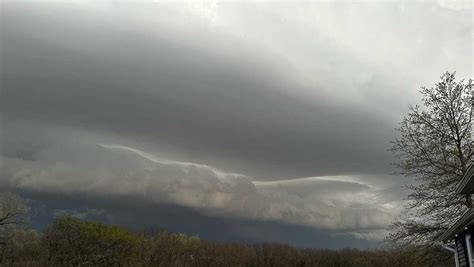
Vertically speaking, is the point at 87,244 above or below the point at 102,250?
above

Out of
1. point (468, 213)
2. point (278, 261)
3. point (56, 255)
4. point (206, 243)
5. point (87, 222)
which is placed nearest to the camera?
point (468, 213)

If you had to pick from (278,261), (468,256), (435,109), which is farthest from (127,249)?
(468,256)

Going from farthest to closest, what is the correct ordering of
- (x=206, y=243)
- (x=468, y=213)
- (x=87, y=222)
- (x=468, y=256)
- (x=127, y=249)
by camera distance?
(x=206, y=243) < (x=127, y=249) < (x=87, y=222) < (x=468, y=256) < (x=468, y=213)

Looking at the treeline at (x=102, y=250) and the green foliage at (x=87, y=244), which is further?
the green foliage at (x=87, y=244)

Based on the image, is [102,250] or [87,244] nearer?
[87,244]

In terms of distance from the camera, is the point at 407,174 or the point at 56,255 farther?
the point at 56,255

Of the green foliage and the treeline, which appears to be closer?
the treeline

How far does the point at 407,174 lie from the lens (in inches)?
1231

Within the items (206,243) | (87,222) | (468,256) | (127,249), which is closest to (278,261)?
(206,243)

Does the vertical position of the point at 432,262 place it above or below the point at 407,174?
below

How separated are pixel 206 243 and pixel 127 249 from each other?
57.9 metres

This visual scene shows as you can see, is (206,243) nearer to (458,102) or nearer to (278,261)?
(278,261)

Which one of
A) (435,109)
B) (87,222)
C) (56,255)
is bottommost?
(56,255)

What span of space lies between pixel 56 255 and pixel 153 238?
85.1 ft
